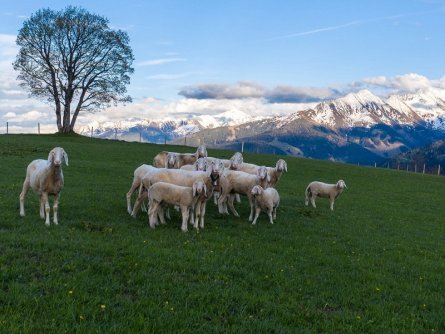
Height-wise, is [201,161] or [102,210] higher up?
[201,161]

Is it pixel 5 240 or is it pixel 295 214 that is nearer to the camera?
pixel 5 240

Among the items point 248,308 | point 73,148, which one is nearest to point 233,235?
point 248,308

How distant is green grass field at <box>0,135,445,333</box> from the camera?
7.16 metres

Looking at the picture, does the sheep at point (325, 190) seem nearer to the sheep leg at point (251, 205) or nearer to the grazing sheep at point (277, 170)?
the grazing sheep at point (277, 170)

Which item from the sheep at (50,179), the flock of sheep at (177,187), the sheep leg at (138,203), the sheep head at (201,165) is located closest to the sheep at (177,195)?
the flock of sheep at (177,187)

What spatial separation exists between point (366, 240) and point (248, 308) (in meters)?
8.27

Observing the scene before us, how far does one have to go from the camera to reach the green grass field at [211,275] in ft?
23.5

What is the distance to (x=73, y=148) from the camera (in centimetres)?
4356

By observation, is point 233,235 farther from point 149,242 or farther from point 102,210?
point 102,210

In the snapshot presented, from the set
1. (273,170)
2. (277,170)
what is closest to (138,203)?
(277,170)

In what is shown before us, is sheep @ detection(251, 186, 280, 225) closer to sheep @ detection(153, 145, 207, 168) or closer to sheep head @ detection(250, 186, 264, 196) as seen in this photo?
sheep head @ detection(250, 186, 264, 196)

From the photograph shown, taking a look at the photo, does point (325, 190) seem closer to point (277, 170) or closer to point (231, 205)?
point (277, 170)

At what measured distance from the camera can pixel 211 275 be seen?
30.5 feet

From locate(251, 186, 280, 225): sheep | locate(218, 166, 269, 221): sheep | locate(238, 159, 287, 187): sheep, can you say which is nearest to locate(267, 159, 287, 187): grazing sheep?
locate(238, 159, 287, 187): sheep
